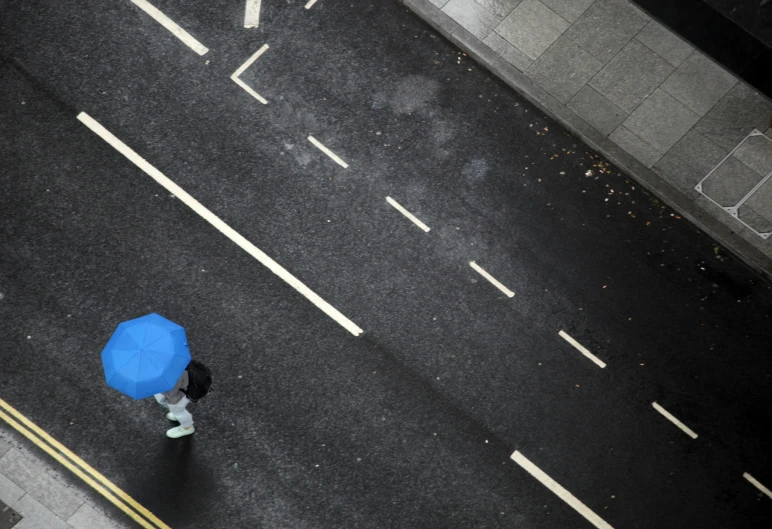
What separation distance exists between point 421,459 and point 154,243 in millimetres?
4622

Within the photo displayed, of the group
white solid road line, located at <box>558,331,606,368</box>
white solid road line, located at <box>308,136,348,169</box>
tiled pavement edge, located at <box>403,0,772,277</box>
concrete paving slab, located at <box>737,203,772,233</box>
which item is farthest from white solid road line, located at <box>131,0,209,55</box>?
concrete paving slab, located at <box>737,203,772,233</box>

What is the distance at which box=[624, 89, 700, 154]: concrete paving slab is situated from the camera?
1161 cm

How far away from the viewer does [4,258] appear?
1021 centimetres

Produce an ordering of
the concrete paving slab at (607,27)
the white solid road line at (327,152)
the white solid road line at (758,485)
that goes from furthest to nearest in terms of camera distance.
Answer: the concrete paving slab at (607,27) → the white solid road line at (327,152) → the white solid road line at (758,485)

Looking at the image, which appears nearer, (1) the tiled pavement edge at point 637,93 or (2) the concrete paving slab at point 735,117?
(1) the tiled pavement edge at point 637,93

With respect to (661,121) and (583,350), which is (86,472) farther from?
(661,121)

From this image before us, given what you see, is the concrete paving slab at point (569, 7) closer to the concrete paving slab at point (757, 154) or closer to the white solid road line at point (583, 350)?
the concrete paving slab at point (757, 154)

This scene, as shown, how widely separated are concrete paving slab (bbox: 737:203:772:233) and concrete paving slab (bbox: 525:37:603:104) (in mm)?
3044

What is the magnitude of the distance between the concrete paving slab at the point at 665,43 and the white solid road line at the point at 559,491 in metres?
6.58

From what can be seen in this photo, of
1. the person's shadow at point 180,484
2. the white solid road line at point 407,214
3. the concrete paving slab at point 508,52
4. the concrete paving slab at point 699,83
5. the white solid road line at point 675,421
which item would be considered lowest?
the person's shadow at point 180,484

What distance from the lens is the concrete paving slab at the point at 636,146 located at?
37.8ft

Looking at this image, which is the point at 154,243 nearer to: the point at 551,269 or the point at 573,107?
the point at 551,269

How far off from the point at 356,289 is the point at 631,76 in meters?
5.48

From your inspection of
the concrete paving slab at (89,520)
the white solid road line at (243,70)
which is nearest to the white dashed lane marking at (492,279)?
the white solid road line at (243,70)
